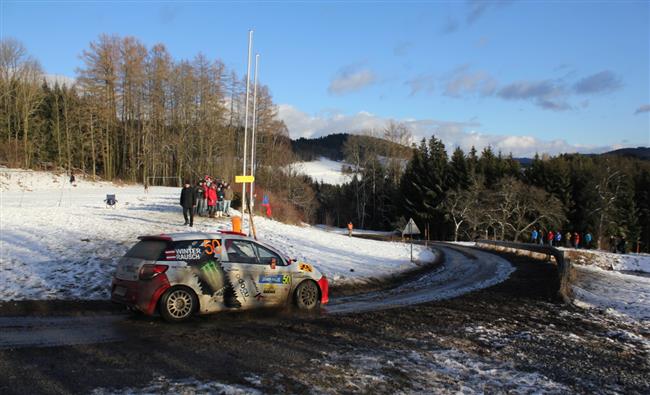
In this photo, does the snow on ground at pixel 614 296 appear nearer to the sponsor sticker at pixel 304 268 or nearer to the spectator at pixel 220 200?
the sponsor sticker at pixel 304 268

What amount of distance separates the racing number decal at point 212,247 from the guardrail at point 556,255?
8990 mm

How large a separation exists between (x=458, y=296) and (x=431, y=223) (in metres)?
66.3

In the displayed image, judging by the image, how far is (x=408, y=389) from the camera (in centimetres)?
595

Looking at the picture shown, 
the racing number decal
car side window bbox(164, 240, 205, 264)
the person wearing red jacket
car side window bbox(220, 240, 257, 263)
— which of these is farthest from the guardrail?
the person wearing red jacket

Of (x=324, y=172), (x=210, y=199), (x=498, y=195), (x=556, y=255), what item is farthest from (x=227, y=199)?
(x=324, y=172)

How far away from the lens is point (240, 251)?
409 inches

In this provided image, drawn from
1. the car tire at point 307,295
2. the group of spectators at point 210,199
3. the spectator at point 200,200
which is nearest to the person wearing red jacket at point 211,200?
the group of spectators at point 210,199

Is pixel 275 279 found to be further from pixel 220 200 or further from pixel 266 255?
pixel 220 200

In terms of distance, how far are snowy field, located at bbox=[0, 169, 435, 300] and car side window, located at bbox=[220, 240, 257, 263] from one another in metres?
3.76

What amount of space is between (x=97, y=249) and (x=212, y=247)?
7573 millimetres

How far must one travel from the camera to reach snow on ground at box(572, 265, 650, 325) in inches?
482

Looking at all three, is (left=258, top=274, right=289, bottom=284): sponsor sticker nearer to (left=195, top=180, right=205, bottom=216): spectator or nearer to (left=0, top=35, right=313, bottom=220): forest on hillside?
(left=195, top=180, right=205, bottom=216): spectator

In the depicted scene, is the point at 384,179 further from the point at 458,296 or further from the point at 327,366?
the point at 327,366

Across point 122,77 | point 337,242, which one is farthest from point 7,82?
point 337,242
